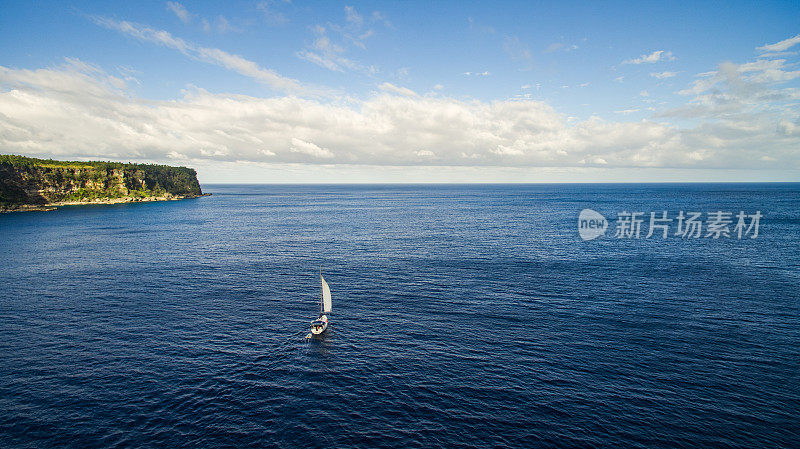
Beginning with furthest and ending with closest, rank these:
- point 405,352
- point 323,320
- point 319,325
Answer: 1. point 323,320
2. point 319,325
3. point 405,352

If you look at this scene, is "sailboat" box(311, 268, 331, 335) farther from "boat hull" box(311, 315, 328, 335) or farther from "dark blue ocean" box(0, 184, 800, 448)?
"dark blue ocean" box(0, 184, 800, 448)

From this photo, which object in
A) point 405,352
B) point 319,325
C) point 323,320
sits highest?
point 323,320

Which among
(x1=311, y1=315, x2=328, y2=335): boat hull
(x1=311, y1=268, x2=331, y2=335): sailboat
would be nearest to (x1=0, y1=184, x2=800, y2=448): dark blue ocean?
(x1=311, y1=315, x2=328, y2=335): boat hull

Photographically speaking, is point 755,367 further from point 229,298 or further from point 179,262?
point 179,262

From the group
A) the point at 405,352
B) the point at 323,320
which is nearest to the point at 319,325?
the point at 323,320

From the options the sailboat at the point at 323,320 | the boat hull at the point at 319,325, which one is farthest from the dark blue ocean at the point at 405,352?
the sailboat at the point at 323,320

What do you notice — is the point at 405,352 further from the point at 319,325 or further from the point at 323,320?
the point at 323,320

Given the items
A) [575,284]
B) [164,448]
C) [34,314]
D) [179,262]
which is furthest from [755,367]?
[179,262]

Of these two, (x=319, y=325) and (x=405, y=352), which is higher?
(x=319, y=325)
